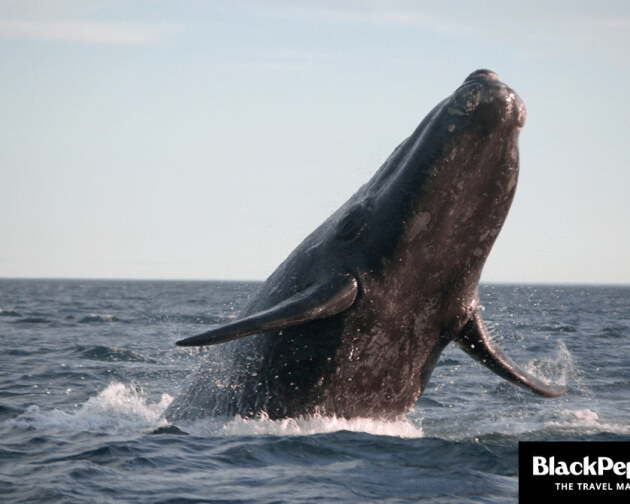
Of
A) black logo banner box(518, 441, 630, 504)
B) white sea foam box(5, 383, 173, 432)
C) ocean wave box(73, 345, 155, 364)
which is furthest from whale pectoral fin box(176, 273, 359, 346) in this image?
ocean wave box(73, 345, 155, 364)

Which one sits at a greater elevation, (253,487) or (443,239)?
(443,239)

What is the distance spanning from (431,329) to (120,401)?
630 centimetres

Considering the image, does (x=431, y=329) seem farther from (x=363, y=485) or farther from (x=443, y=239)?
(x=363, y=485)

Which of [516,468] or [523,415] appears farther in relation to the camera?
[523,415]

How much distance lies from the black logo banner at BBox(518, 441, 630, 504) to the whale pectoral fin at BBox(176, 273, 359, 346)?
2174 mm

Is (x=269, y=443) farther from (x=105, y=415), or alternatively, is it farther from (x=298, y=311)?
(x=105, y=415)

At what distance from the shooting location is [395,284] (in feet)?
29.0

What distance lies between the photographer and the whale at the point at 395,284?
Answer: 27.3 feet

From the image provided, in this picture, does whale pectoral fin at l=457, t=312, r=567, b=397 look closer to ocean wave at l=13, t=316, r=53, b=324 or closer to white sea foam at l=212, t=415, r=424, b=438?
white sea foam at l=212, t=415, r=424, b=438

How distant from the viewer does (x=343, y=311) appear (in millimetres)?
8891

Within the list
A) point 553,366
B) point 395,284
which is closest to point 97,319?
point 553,366

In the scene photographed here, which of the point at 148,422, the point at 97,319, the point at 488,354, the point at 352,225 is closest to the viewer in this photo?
the point at 352,225

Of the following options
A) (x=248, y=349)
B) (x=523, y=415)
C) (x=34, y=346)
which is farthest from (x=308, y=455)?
(x=34, y=346)

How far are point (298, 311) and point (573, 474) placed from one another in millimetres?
2770
